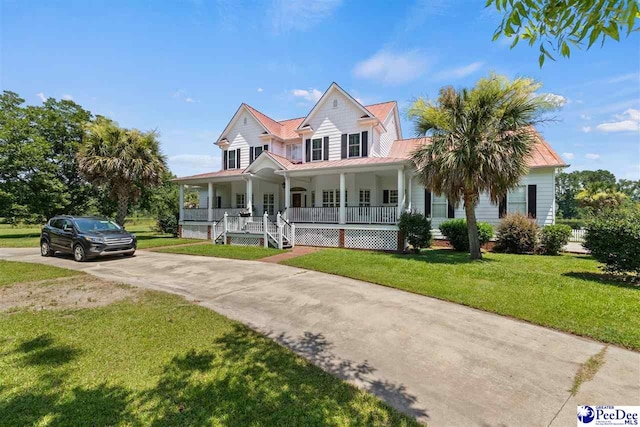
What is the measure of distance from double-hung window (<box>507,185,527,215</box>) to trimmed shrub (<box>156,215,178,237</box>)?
75.0ft

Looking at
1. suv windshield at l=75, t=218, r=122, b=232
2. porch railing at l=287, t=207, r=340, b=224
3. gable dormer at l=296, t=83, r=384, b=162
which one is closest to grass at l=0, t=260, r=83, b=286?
suv windshield at l=75, t=218, r=122, b=232

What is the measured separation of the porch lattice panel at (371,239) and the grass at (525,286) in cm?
268

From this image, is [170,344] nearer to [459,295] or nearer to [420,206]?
[459,295]

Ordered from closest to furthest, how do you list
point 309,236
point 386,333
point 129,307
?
point 386,333
point 129,307
point 309,236

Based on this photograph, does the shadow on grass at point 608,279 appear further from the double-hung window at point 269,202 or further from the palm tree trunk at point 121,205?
the palm tree trunk at point 121,205

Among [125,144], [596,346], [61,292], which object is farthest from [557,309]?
[125,144]

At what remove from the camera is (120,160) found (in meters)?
17.7

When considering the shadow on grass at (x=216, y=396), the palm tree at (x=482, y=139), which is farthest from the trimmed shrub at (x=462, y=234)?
the shadow on grass at (x=216, y=396)

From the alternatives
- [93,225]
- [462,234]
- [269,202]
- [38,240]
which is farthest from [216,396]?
[38,240]

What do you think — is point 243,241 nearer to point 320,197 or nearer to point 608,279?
point 320,197

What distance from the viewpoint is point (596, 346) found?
4227 mm

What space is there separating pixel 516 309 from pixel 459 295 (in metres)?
1.13

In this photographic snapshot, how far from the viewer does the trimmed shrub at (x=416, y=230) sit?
12.9 meters

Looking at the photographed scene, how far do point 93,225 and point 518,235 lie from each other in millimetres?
18917
